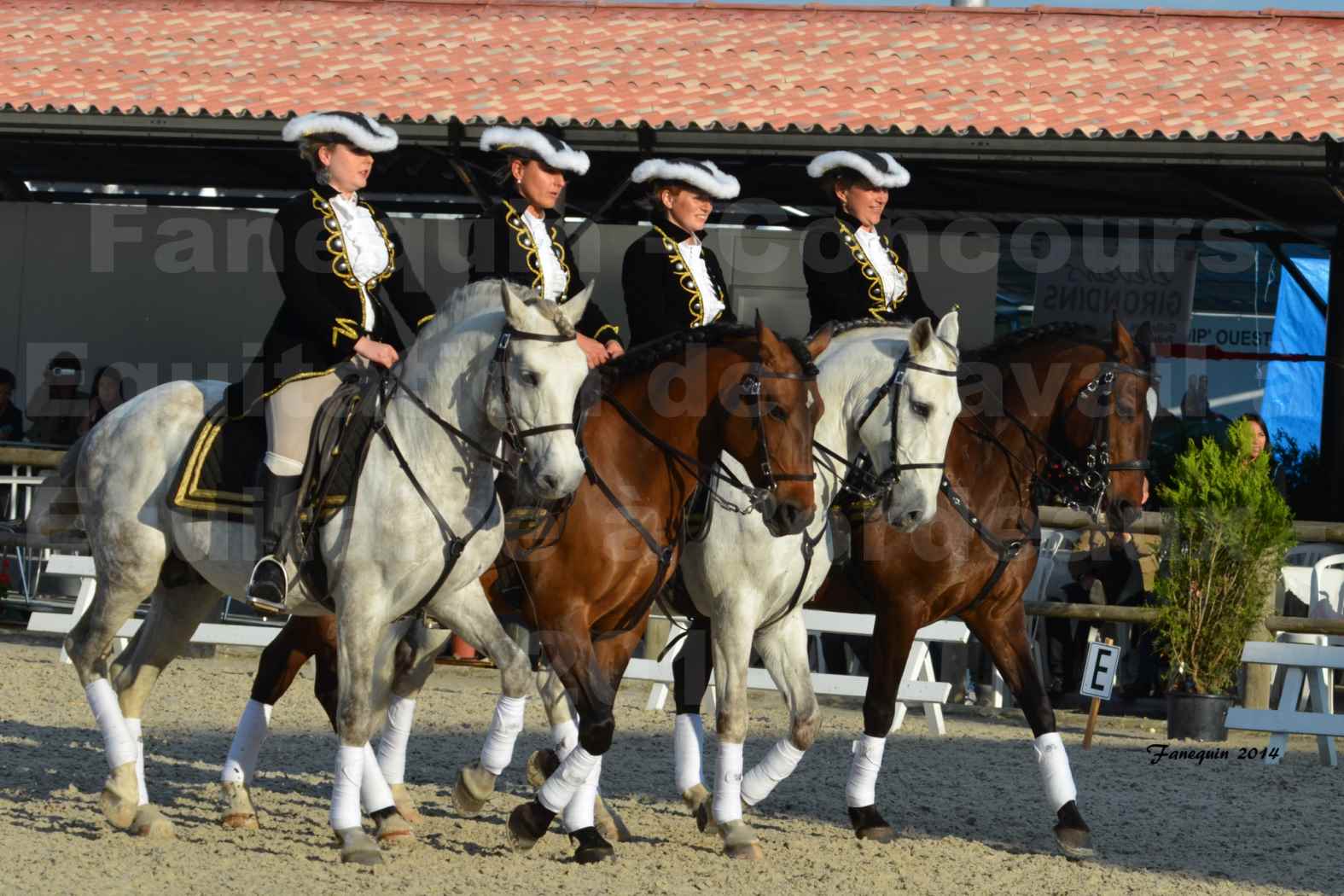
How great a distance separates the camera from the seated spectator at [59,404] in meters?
14.5

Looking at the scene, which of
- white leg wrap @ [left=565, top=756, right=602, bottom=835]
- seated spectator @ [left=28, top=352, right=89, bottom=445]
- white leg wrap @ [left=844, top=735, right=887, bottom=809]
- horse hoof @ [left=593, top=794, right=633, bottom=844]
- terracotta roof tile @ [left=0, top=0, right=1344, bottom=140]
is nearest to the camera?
white leg wrap @ [left=565, top=756, right=602, bottom=835]

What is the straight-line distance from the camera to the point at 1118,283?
16578mm

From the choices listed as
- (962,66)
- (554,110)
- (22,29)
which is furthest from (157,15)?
(962,66)

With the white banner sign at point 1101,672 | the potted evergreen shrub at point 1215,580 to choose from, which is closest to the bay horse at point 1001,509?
the white banner sign at point 1101,672

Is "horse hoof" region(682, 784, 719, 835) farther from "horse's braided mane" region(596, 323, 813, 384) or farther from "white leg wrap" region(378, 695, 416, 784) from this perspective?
"horse's braided mane" region(596, 323, 813, 384)

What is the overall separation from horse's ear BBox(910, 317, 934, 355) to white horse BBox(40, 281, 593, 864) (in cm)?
138

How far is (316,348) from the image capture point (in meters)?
7.02

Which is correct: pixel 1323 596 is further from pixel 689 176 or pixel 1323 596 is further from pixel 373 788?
pixel 373 788

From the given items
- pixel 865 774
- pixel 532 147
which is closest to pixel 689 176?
pixel 532 147

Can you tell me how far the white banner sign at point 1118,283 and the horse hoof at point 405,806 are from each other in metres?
10.0

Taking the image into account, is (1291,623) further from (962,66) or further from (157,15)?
(157,15)

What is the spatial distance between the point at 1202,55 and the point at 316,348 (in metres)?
10.8

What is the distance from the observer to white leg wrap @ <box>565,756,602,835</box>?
22.5ft

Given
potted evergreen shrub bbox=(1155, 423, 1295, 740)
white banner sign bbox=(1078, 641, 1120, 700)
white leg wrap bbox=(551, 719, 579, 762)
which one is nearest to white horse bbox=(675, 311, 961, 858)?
white leg wrap bbox=(551, 719, 579, 762)
